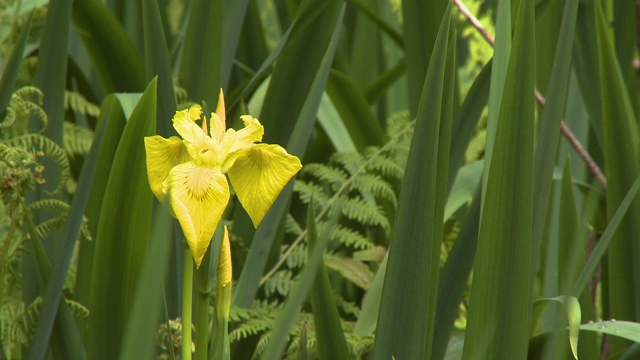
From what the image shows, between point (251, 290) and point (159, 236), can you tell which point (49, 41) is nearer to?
point (251, 290)

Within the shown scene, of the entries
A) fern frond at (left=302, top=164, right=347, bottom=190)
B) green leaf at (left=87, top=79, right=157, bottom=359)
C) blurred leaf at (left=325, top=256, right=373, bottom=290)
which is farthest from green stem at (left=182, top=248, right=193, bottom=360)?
fern frond at (left=302, top=164, right=347, bottom=190)

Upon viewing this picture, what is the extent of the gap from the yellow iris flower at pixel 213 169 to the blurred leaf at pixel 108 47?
0.49 meters

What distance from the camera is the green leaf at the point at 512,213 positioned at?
0.64 metres

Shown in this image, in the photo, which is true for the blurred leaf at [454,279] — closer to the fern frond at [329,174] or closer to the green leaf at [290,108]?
the green leaf at [290,108]

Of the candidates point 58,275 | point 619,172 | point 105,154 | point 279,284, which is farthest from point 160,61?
point 619,172

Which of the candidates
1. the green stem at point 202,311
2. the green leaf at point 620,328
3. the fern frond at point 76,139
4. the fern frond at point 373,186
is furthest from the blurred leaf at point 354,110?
the green stem at point 202,311

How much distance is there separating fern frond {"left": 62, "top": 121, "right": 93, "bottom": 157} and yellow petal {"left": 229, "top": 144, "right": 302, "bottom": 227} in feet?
2.03

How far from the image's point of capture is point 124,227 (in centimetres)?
70

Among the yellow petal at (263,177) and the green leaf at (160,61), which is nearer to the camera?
the yellow petal at (263,177)

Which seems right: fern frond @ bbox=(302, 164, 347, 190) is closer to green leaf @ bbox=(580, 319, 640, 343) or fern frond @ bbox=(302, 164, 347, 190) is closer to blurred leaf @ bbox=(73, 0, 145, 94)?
blurred leaf @ bbox=(73, 0, 145, 94)

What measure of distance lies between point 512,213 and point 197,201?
270 millimetres

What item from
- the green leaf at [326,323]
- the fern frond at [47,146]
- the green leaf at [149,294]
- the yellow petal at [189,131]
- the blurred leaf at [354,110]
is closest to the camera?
the green leaf at [149,294]

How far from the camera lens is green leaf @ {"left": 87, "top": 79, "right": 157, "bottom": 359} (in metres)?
0.69

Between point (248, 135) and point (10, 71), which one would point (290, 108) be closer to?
point (10, 71)
